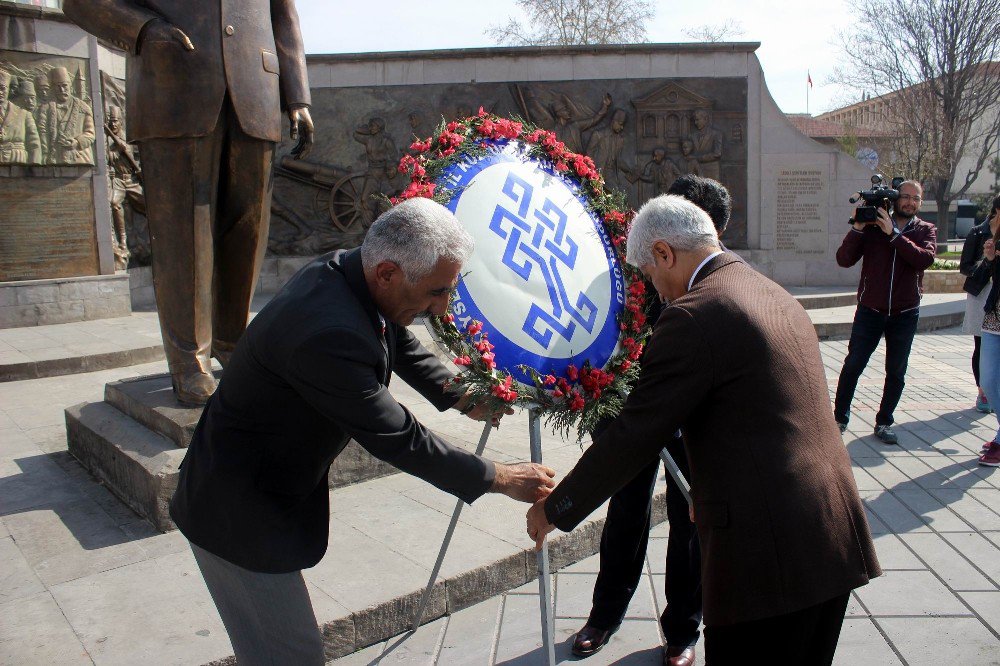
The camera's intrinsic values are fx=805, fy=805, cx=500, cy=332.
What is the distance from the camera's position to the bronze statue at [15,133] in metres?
8.90

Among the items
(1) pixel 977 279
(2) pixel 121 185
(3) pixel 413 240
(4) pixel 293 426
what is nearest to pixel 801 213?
(1) pixel 977 279

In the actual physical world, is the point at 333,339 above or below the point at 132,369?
above

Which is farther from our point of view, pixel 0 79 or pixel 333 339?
pixel 0 79

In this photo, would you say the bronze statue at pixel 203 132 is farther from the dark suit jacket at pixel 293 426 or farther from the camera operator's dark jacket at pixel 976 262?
the camera operator's dark jacket at pixel 976 262

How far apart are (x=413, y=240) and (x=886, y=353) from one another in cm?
479

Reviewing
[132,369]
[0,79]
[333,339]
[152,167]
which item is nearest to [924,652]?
[333,339]

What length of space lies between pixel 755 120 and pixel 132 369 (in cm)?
1035

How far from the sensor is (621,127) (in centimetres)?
1280

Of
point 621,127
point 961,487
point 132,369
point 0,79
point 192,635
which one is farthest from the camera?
point 621,127

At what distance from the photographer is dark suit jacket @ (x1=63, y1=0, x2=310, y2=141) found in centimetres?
371

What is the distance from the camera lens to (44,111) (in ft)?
30.4

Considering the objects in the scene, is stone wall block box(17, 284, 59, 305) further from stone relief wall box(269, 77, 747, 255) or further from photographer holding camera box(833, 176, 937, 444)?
photographer holding camera box(833, 176, 937, 444)

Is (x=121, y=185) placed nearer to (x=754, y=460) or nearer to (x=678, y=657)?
(x=678, y=657)

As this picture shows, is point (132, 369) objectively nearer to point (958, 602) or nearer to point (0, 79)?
point (0, 79)
